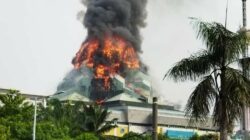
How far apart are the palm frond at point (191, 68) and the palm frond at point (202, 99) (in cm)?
47

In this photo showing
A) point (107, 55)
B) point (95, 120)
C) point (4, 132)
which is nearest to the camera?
point (4, 132)

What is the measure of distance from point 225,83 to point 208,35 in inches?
82.5

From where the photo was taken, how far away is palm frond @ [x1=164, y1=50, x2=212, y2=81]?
2109 centimetres

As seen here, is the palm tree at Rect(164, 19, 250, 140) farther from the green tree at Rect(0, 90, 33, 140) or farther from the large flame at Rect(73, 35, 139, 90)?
the large flame at Rect(73, 35, 139, 90)

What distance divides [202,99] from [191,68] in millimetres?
1402

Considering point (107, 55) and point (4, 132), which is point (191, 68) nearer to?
point (4, 132)

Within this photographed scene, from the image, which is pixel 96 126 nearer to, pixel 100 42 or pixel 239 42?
pixel 239 42

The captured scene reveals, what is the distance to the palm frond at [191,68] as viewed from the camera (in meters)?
21.1

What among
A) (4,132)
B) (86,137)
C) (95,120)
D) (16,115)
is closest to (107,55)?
(95,120)

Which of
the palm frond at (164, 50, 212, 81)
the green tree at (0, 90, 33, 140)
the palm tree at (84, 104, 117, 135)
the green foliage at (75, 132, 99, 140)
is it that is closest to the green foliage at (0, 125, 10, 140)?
the green tree at (0, 90, 33, 140)

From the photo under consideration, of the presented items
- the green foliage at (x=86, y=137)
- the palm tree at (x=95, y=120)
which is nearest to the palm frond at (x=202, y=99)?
the green foliage at (x=86, y=137)

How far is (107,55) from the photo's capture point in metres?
179

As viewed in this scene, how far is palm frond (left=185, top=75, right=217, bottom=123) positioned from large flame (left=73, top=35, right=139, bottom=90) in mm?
A: 151889

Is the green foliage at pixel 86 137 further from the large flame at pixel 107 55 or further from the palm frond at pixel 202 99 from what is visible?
the large flame at pixel 107 55
